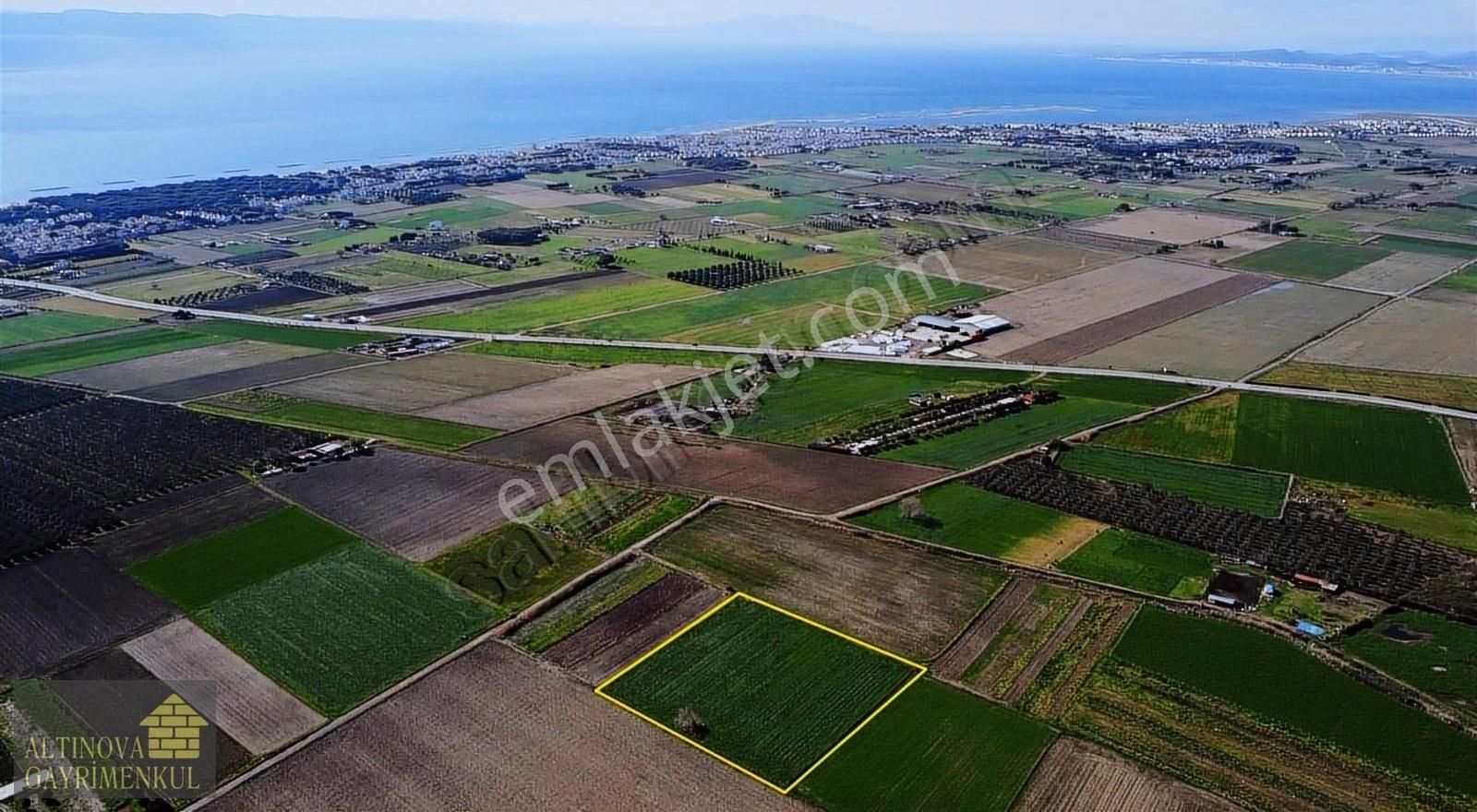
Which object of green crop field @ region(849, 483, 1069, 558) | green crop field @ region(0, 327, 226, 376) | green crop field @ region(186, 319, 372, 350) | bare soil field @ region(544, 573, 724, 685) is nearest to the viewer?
bare soil field @ region(544, 573, 724, 685)

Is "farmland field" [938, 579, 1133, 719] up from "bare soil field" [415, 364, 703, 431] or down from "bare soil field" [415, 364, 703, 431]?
down

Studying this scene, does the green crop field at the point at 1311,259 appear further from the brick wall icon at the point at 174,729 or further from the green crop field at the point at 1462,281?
the brick wall icon at the point at 174,729

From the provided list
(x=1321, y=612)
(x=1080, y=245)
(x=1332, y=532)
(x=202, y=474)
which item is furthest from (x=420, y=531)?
(x=1080, y=245)

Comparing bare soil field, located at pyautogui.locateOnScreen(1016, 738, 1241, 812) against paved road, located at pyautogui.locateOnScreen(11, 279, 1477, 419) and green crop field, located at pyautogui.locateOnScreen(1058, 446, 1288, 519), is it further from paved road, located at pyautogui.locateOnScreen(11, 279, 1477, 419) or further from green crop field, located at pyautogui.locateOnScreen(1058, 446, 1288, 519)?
paved road, located at pyautogui.locateOnScreen(11, 279, 1477, 419)

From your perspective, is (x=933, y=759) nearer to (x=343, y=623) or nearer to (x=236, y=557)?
(x=343, y=623)

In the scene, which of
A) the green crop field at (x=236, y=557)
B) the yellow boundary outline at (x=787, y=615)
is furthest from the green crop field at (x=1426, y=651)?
the green crop field at (x=236, y=557)

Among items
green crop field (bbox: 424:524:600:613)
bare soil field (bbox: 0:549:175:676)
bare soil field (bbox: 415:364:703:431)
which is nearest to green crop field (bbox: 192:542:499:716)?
green crop field (bbox: 424:524:600:613)
